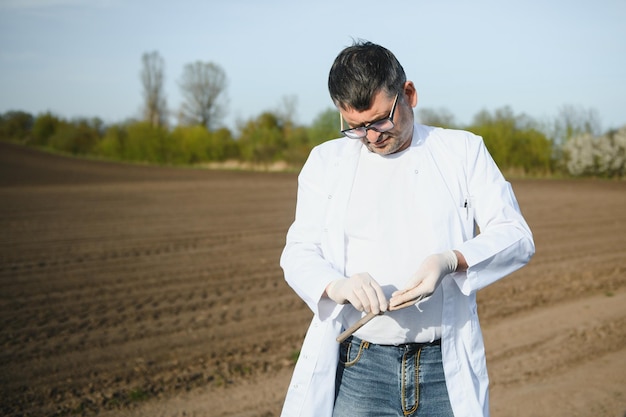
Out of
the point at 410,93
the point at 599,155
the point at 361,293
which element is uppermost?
the point at 599,155

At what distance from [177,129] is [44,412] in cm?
4528

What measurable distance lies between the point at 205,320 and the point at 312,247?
5.01 meters

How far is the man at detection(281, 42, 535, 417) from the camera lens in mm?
2041

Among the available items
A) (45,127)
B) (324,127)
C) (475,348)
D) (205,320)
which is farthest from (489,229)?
(45,127)

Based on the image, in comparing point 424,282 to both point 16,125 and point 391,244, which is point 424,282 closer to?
point 391,244

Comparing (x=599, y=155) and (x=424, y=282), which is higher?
(x=599, y=155)

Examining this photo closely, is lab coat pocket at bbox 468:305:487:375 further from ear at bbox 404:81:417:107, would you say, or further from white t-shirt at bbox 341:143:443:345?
ear at bbox 404:81:417:107

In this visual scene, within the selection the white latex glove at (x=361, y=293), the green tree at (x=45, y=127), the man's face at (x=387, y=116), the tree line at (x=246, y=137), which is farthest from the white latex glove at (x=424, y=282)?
the green tree at (x=45, y=127)

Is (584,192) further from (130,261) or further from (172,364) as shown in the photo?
(172,364)

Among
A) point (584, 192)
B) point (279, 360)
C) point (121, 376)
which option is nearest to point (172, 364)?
point (121, 376)

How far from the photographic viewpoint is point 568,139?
3391 centimetres

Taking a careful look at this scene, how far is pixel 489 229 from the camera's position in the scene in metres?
2.05

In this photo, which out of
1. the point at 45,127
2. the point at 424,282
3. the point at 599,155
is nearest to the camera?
the point at 424,282

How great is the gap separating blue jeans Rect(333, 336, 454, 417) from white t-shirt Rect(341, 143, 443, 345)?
0.05 m
